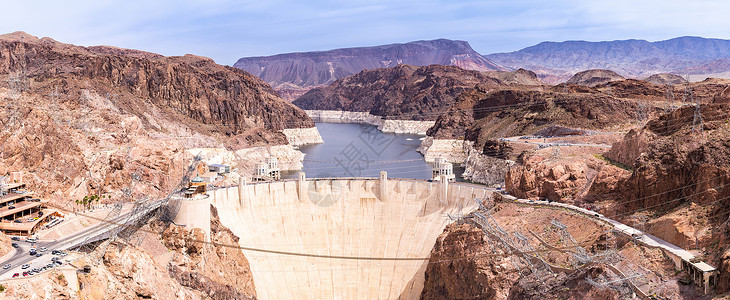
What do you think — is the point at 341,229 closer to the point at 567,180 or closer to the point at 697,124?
the point at 567,180

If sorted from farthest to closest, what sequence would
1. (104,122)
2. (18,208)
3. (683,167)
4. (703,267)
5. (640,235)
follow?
(104,122) < (18,208) < (683,167) < (640,235) < (703,267)

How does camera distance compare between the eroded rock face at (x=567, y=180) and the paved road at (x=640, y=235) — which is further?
the eroded rock face at (x=567, y=180)

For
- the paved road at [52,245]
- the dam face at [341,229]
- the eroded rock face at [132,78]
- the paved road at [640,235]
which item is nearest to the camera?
the paved road at [52,245]

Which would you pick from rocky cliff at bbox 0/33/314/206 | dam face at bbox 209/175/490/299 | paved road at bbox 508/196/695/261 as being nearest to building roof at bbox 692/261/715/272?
paved road at bbox 508/196/695/261

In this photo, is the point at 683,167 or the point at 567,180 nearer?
the point at 683,167

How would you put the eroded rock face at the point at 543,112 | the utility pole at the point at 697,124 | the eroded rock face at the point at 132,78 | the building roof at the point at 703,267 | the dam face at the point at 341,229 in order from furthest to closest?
1. the eroded rock face at the point at 132,78
2. the eroded rock face at the point at 543,112
3. the dam face at the point at 341,229
4. the utility pole at the point at 697,124
5. the building roof at the point at 703,267

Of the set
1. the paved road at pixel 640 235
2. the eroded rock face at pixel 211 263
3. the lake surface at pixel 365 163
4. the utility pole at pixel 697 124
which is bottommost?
the lake surface at pixel 365 163

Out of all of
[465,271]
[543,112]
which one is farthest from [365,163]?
[465,271]

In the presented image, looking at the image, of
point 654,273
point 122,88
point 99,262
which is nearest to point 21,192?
point 99,262

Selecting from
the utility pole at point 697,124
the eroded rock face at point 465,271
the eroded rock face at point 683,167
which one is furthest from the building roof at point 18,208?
the utility pole at point 697,124

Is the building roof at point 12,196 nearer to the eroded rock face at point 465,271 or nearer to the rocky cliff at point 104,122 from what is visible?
the rocky cliff at point 104,122

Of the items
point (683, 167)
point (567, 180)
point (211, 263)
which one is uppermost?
point (683, 167)
